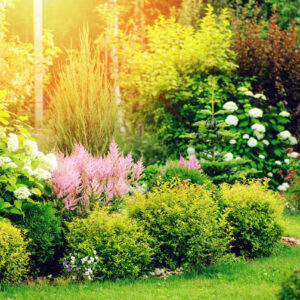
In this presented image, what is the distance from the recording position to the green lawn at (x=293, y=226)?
7100 mm

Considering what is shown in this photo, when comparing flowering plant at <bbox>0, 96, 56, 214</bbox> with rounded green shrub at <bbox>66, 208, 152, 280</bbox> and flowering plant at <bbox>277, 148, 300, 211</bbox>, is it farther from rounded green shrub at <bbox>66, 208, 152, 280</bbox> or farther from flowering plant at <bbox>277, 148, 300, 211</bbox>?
flowering plant at <bbox>277, 148, 300, 211</bbox>

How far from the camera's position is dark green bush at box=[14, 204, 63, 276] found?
4.93 metres

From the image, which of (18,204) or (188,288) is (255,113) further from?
(18,204)

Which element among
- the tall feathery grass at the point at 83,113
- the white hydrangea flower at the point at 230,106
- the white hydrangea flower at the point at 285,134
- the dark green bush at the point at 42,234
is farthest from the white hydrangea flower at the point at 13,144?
the white hydrangea flower at the point at 285,134

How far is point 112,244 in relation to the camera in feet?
16.2

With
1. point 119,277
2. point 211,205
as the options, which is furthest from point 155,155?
point 119,277

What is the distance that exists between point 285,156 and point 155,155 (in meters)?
3.02

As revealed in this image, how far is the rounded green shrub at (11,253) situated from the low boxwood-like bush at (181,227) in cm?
140

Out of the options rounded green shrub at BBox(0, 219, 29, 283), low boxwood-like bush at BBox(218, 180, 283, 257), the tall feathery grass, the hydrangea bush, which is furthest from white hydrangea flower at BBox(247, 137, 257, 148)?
rounded green shrub at BBox(0, 219, 29, 283)

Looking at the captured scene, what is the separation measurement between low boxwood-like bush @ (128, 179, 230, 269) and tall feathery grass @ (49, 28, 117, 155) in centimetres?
236

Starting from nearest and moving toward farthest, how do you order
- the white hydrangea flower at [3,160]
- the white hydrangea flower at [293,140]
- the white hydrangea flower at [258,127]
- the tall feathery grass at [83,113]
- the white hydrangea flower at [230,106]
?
1. the white hydrangea flower at [3,160]
2. the tall feathery grass at [83,113]
3. the white hydrangea flower at [258,127]
4. the white hydrangea flower at [230,106]
5. the white hydrangea flower at [293,140]

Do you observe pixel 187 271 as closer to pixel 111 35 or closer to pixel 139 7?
pixel 111 35

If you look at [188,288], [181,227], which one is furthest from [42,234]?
[188,288]

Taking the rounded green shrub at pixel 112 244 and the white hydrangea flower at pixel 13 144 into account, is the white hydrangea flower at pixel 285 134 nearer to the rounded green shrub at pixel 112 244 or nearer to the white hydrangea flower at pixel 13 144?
the rounded green shrub at pixel 112 244
